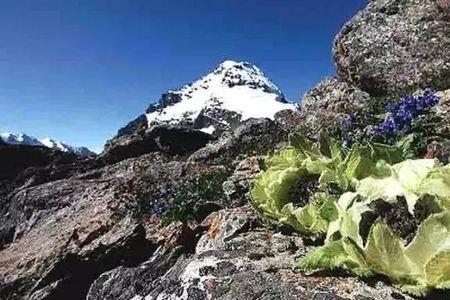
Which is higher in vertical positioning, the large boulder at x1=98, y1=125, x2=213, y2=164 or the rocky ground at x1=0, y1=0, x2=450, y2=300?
the large boulder at x1=98, y1=125, x2=213, y2=164

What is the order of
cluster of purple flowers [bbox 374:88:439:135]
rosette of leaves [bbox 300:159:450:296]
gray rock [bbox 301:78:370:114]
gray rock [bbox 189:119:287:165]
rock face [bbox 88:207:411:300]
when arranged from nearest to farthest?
rosette of leaves [bbox 300:159:450:296]
rock face [bbox 88:207:411:300]
cluster of purple flowers [bbox 374:88:439:135]
gray rock [bbox 189:119:287:165]
gray rock [bbox 301:78:370:114]

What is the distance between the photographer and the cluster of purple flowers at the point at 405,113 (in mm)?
7293

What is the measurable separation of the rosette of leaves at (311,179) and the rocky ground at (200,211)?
0.19 metres

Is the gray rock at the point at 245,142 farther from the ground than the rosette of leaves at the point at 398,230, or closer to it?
farther from the ground

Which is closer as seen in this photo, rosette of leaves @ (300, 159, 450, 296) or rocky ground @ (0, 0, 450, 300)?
rosette of leaves @ (300, 159, 450, 296)

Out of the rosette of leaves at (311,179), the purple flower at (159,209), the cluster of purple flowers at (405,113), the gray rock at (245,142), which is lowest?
the rosette of leaves at (311,179)

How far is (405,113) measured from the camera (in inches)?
296

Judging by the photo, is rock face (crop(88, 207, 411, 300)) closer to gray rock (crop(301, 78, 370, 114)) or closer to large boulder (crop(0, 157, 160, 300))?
large boulder (crop(0, 157, 160, 300))

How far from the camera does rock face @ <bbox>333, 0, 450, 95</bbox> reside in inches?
600

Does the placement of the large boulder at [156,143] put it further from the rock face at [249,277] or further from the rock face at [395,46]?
the rock face at [249,277]

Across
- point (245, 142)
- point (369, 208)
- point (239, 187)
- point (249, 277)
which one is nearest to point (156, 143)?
point (245, 142)

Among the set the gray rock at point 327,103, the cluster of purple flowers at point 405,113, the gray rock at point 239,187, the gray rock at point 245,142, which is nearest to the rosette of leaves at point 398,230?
the cluster of purple flowers at point 405,113

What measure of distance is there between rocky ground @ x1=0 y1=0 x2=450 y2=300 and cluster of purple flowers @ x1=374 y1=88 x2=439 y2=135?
13.1 inches

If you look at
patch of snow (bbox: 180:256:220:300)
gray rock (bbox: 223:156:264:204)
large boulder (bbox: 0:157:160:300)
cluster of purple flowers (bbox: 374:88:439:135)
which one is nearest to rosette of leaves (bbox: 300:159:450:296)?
patch of snow (bbox: 180:256:220:300)
